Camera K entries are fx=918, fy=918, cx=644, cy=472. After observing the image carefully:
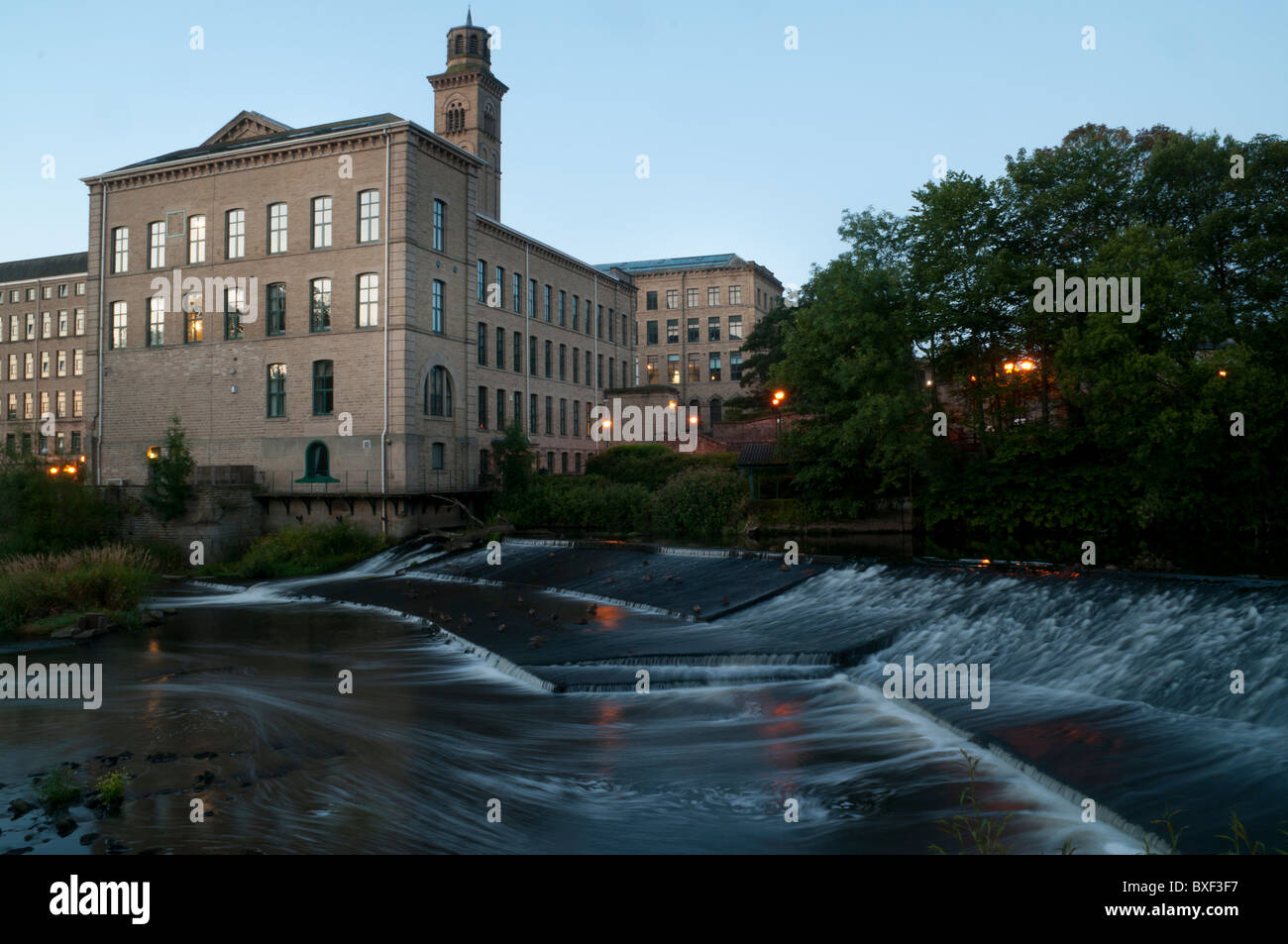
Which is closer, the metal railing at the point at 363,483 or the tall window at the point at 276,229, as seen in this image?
the metal railing at the point at 363,483

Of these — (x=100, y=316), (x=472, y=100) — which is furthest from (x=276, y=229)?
(x=472, y=100)

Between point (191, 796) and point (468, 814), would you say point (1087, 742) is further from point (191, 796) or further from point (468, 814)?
point (191, 796)

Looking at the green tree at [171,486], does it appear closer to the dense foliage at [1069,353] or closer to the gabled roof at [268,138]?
the gabled roof at [268,138]

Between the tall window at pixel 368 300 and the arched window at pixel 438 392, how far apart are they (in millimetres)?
3126

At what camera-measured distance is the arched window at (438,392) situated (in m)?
38.2

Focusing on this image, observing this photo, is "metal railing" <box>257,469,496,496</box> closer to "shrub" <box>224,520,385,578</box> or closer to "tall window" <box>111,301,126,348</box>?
"shrub" <box>224,520,385,578</box>

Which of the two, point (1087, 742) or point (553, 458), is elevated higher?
point (553, 458)

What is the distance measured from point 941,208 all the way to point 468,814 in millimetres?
25620

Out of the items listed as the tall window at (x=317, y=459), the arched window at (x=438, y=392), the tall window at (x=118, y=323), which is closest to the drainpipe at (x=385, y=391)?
the arched window at (x=438, y=392)

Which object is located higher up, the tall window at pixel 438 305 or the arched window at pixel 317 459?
the tall window at pixel 438 305

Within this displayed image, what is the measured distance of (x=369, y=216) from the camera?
37.4 meters

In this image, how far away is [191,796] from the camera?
8.58m

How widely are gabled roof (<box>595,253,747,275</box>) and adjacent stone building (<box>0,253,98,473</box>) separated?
149 ft
